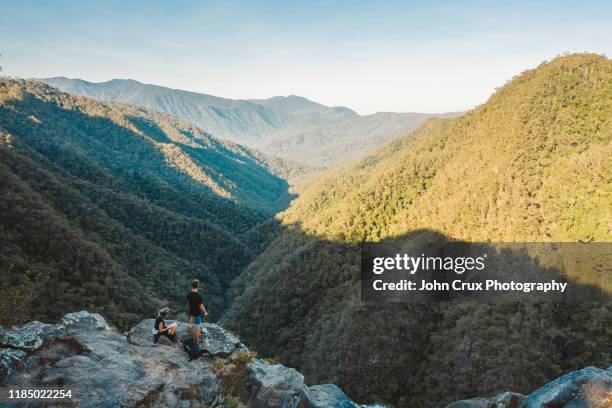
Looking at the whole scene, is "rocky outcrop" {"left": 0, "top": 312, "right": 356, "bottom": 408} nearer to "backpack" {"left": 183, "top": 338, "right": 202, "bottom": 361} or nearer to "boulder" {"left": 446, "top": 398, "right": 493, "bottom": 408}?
"backpack" {"left": 183, "top": 338, "right": 202, "bottom": 361}

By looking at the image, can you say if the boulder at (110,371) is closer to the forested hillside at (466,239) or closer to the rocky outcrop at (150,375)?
the rocky outcrop at (150,375)

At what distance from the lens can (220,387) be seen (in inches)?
733

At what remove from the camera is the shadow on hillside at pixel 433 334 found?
4734 centimetres

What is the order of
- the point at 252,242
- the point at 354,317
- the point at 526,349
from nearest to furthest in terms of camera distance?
the point at 526,349
the point at 354,317
the point at 252,242

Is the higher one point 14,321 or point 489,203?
point 489,203

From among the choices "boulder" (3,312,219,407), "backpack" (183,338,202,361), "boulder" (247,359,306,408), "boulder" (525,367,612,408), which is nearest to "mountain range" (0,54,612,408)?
"boulder" (247,359,306,408)

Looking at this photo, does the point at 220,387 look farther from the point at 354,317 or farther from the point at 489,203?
the point at 489,203

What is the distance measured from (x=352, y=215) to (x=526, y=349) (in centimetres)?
6396

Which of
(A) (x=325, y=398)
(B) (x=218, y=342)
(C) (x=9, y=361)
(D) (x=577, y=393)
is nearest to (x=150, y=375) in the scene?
(B) (x=218, y=342)

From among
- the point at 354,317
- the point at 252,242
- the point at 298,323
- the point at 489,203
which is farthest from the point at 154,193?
the point at 489,203

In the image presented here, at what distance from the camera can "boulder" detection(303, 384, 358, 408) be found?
1869 centimetres

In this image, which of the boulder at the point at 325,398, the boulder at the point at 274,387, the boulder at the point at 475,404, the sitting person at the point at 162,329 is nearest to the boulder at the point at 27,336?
the sitting person at the point at 162,329

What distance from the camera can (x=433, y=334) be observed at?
6159 cm

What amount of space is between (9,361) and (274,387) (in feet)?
40.9
